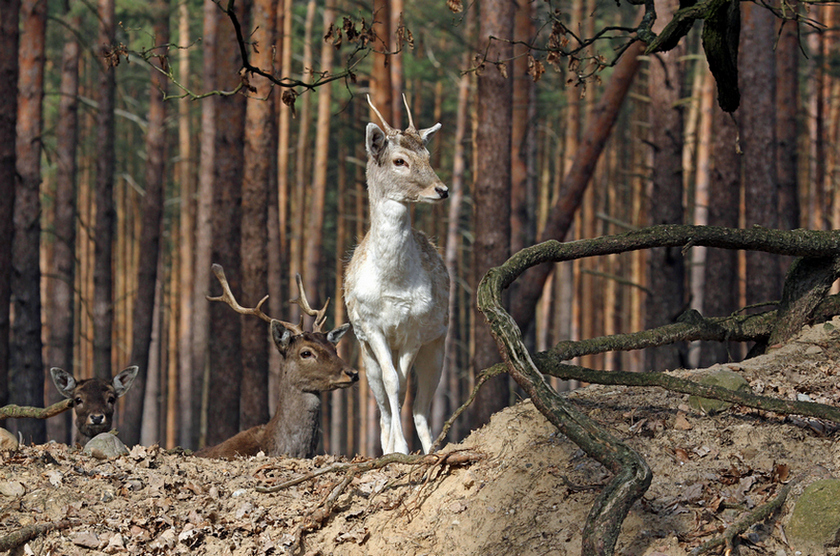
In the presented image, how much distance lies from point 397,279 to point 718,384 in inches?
122

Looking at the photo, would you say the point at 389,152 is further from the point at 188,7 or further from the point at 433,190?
the point at 188,7

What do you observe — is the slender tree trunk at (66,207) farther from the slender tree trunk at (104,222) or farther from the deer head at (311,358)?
the deer head at (311,358)

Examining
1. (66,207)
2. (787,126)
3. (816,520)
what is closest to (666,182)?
(787,126)

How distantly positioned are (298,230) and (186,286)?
3.62 m

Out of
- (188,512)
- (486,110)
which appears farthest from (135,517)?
(486,110)

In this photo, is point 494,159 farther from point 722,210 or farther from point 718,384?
point 718,384

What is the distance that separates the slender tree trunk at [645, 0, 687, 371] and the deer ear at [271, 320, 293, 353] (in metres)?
7.46

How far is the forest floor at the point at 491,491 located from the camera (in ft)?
15.7

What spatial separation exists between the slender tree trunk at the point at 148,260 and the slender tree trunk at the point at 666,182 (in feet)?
32.2

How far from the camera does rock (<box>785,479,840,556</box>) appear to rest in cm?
427

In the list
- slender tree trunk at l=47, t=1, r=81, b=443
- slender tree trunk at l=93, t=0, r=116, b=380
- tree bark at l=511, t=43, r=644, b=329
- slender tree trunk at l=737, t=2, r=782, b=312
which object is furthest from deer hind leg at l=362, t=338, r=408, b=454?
slender tree trunk at l=93, t=0, r=116, b=380

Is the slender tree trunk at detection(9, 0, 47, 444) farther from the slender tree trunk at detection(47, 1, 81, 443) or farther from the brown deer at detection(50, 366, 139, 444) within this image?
the brown deer at detection(50, 366, 139, 444)

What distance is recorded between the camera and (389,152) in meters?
8.02

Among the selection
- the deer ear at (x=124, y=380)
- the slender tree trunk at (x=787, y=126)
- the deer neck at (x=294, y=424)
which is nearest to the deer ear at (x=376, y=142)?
the deer neck at (x=294, y=424)
